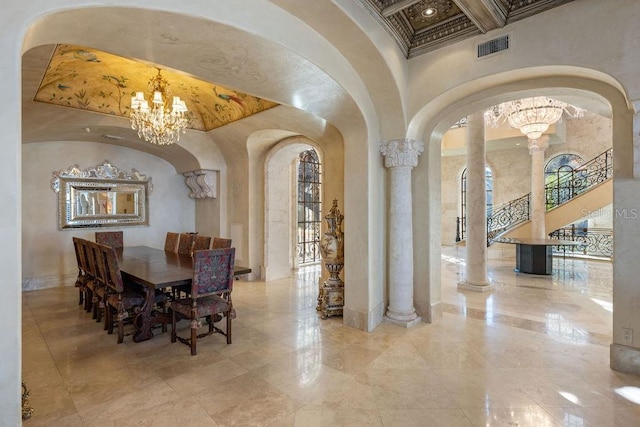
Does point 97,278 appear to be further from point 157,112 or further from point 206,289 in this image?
point 157,112

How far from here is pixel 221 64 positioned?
2877 millimetres

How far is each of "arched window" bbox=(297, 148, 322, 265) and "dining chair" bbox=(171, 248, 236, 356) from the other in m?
5.19

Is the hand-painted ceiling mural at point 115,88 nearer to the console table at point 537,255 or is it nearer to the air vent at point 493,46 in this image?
the air vent at point 493,46

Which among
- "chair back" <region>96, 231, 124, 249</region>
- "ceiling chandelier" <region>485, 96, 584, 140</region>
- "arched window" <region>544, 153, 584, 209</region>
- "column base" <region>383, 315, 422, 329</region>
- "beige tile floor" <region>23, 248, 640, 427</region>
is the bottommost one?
"beige tile floor" <region>23, 248, 640, 427</region>

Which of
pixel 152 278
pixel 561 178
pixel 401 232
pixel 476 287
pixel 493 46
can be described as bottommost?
pixel 476 287

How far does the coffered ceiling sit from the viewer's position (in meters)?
3.15

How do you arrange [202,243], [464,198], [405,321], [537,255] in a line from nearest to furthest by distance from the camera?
[405,321], [202,243], [537,255], [464,198]

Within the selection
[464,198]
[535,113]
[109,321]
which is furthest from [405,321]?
[464,198]

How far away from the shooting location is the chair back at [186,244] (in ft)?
18.2

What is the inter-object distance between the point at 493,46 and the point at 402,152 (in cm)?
145

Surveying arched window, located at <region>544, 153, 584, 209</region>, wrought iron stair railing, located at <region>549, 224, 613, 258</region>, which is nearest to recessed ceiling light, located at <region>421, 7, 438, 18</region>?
wrought iron stair railing, located at <region>549, 224, 613, 258</region>

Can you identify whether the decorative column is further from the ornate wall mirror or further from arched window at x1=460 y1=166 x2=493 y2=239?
arched window at x1=460 y1=166 x2=493 y2=239

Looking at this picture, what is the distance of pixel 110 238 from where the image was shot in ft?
21.1

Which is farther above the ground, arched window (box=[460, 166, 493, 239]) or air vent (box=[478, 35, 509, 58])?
air vent (box=[478, 35, 509, 58])
